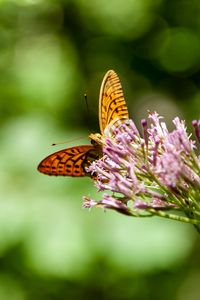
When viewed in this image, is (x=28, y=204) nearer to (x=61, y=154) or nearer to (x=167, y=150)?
(x=61, y=154)

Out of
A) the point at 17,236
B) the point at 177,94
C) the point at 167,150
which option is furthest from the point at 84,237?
the point at 177,94

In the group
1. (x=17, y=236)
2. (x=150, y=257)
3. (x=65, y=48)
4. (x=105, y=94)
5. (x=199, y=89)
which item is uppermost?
(x=65, y=48)

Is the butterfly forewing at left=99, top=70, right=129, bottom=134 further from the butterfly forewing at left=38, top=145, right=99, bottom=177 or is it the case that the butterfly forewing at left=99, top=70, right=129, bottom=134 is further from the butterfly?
the butterfly forewing at left=38, top=145, right=99, bottom=177

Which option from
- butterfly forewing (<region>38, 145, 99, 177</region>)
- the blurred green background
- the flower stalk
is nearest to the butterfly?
butterfly forewing (<region>38, 145, 99, 177</region>)

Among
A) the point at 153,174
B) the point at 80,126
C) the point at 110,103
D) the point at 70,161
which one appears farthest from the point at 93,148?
the point at 80,126

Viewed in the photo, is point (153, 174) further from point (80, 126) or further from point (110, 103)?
point (80, 126)
